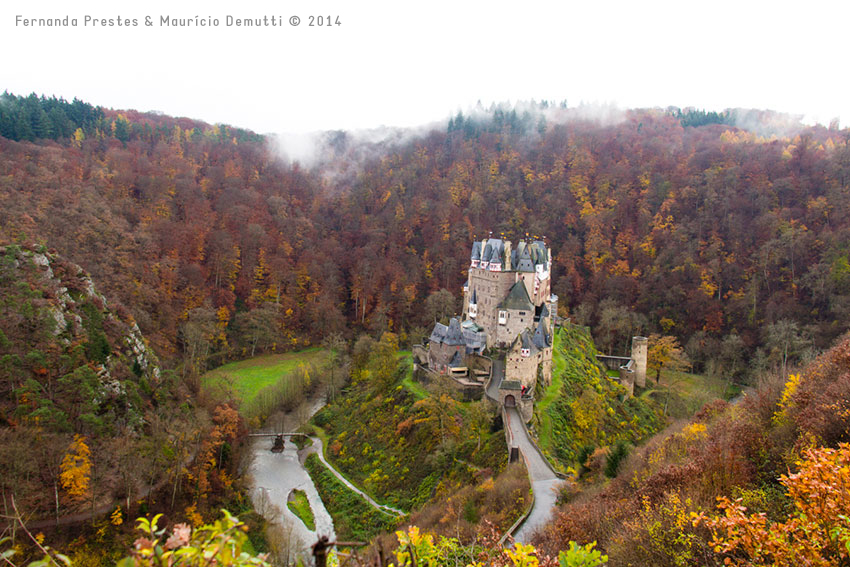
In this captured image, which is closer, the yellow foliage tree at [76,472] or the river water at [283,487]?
the yellow foliage tree at [76,472]

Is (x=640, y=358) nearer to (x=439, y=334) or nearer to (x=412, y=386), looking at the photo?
(x=439, y=334)

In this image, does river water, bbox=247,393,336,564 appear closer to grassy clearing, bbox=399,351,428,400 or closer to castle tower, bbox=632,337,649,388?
grassy clearing, bbox=399,351,428,400

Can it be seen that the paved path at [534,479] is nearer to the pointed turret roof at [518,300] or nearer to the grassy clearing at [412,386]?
the grassy clearing at [412,386]

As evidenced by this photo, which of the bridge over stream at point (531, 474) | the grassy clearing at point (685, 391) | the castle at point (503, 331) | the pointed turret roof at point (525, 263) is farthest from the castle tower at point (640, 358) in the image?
the bridge over stream at point (531, 474)

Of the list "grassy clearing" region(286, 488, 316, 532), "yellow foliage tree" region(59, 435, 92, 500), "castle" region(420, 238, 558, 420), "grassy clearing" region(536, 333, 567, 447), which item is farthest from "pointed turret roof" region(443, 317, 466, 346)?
"yellow foliage tree" region(59, 435, 92, 500)

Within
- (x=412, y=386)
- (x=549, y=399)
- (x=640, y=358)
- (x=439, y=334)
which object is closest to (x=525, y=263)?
(x=439, y=334)

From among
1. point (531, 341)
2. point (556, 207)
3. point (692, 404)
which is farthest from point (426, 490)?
point (556, 207)

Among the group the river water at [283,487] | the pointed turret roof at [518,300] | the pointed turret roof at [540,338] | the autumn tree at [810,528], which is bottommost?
the river water at [283,487]
